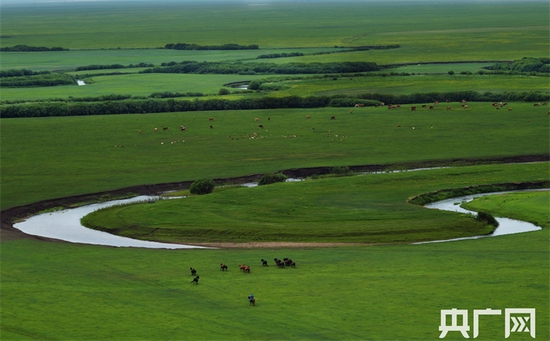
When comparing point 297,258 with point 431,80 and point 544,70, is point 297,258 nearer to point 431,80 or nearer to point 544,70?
point 431,80

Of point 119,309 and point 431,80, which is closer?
point 119,309

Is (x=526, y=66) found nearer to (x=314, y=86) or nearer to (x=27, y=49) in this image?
(x=314, y=86)

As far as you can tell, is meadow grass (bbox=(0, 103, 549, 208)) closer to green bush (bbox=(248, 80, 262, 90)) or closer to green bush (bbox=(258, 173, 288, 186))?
green bush (bbox=(258, 173, 288, 186))

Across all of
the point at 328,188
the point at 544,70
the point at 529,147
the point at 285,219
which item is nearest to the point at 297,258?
the point at 285,219

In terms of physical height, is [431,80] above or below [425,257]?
above

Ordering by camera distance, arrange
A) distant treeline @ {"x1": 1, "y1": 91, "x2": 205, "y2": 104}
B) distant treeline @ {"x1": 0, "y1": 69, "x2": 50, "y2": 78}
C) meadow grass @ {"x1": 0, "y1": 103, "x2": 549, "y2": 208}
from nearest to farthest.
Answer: meadow grass @ {"x1": 0, "y1": 103, "x2": 549, "y2": 208}, distant treeline @ {"x1": 1, "y1": 91, "x2": 205, "y2": 104}, distant treeline @ {"x1": 0, "y1": 69, "x2": 50, "y2": 78}

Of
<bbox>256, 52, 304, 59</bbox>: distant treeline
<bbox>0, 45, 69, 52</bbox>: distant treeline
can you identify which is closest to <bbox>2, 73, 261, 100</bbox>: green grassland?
<bbox>256, 52, 304, 59</bbox>: distant treeline

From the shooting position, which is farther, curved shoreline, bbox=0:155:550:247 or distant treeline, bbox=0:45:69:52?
distant treeline, bbox=0:45:69:52
